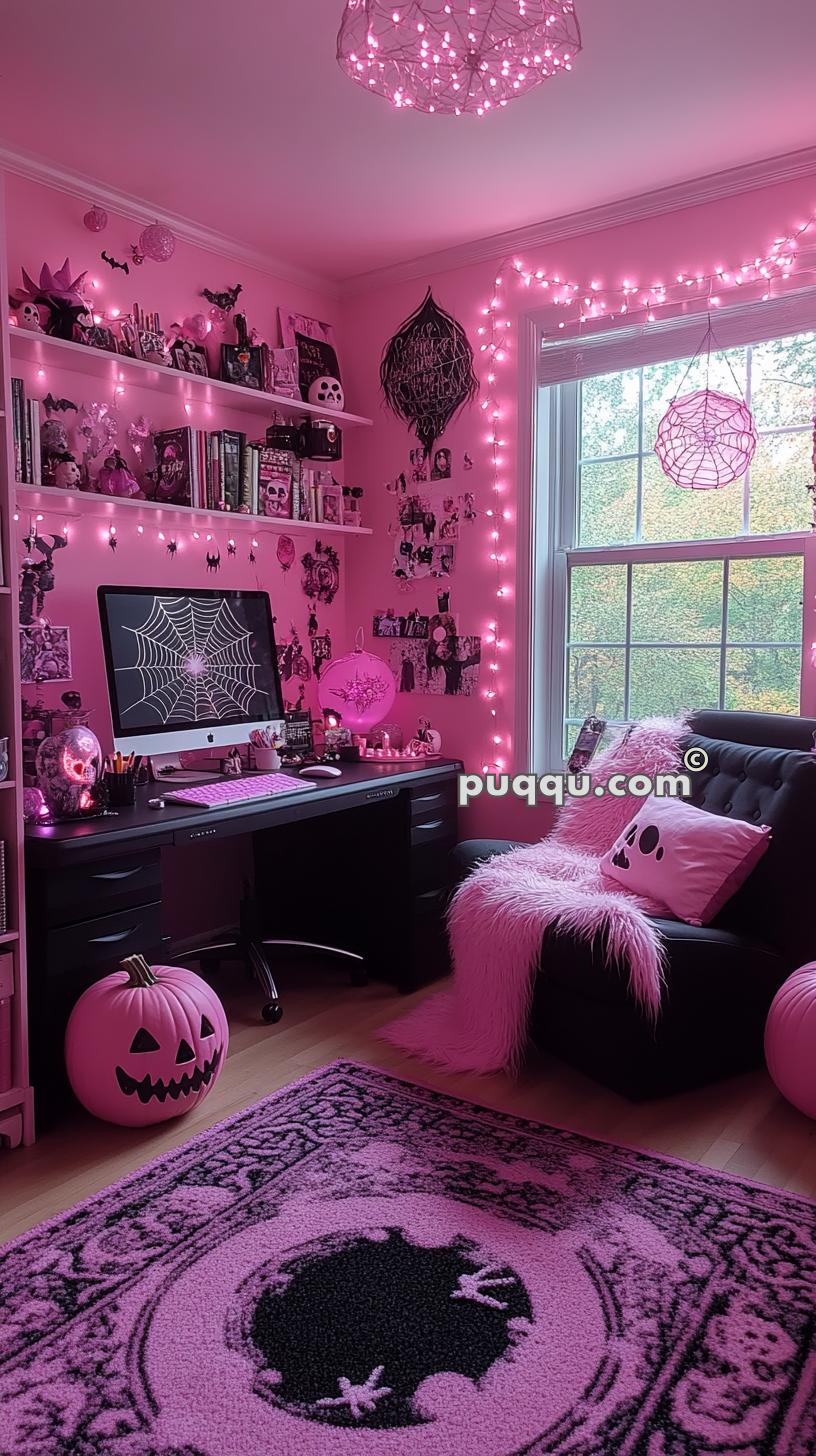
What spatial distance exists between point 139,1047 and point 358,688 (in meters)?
1.66

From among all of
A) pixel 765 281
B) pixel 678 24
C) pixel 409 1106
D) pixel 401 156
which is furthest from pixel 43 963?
pixel 765 281

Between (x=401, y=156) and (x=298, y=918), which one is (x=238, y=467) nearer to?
(x=401, y=156)

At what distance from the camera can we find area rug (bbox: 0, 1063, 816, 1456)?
59.2 inches

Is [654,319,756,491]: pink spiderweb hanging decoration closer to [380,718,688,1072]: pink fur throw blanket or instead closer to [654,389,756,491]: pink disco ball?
[654,389,756,491]: pink disco ball

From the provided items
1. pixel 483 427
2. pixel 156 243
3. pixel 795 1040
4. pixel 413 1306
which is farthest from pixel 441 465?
pixel 413 1306

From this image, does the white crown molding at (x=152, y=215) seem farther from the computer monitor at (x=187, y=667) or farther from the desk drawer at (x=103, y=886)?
the desk drawer at (x=103, y=886)

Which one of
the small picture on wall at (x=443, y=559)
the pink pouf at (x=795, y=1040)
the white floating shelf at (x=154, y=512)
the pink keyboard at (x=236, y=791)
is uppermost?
the white floating shelf at (x=154, y=512)

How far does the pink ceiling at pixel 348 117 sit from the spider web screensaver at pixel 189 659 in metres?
1.22

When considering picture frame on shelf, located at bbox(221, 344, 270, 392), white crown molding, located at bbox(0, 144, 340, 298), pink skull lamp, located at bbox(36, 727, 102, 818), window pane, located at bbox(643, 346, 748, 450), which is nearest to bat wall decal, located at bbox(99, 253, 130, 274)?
white crown molding, located at bbox(0, 144, 340, 298)

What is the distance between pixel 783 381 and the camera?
10.2 ft

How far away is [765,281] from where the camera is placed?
3.03 m

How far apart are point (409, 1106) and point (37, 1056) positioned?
90 centimetres

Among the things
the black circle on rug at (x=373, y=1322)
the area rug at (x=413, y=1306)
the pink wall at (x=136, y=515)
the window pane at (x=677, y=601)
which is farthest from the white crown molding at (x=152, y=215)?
the black circle on rug at (x=373, y=1322)

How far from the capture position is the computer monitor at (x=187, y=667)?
2.92 meters
